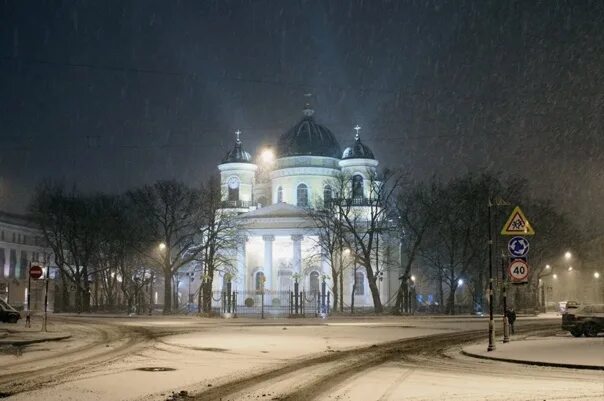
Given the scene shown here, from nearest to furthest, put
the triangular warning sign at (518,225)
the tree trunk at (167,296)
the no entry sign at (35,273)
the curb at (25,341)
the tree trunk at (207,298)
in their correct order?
the triangular warning sign at (518,225), the curb at (25,341), the no entry sign at (35,273), the tree trunk at (207,298), the tree trunk at (167,296)

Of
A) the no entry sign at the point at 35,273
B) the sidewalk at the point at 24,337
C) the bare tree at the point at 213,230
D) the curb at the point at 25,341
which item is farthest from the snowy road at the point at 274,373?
the bare tree at the point at 213,230

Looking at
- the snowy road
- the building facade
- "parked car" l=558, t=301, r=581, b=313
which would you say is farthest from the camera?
the building facade

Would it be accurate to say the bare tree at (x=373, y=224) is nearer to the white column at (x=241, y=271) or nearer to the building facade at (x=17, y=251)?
the white column at (x=241, y=271)

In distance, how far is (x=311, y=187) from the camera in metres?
91.9

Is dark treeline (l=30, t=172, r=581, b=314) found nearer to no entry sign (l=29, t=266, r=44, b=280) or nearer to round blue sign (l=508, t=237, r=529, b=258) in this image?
no entry sign (l=29, t=266, r=44, b=280)

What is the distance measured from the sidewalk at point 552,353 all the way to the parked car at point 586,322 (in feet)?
13.4

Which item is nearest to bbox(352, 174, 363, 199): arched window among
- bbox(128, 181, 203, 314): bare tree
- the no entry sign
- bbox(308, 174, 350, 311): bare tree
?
bbox(308, 174, 350, 311): bare tree

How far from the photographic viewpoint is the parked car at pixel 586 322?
30438 millimetres

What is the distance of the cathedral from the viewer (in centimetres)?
8600

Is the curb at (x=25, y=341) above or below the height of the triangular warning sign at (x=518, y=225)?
below

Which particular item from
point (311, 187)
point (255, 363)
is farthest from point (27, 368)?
point (311, 187)

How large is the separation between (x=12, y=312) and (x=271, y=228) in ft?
155

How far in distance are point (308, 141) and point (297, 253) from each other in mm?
14885

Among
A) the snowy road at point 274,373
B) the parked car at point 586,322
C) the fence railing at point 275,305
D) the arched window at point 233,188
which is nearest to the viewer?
the snowy road at point 274,373
